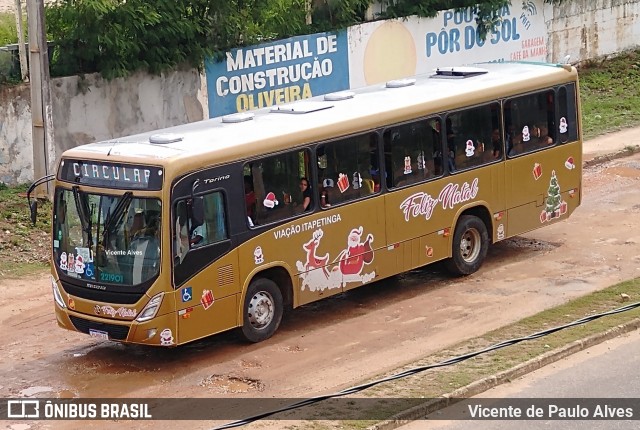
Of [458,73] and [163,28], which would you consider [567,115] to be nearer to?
[458,73]

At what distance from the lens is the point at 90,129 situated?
68.6 feet

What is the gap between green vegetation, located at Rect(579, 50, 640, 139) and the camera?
26500 millimetres

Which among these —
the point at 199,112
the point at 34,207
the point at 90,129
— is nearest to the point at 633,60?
the point at 199,112

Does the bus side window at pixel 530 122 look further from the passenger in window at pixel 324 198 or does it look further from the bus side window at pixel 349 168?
the passenger in window at pixel 324 198

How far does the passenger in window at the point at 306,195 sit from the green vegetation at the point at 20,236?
5.01 meters

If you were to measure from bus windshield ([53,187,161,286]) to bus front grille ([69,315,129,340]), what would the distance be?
0.47m

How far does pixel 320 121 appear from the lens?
1496 cm

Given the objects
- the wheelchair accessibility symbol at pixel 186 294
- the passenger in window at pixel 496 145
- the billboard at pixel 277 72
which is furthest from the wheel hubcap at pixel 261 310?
the billboard at pixel 277 72

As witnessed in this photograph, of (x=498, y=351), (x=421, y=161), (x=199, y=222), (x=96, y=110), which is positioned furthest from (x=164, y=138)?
(x=96, y=110)

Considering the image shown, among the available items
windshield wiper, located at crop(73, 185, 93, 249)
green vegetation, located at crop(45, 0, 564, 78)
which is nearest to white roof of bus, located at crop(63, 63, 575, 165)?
windshield wiper, located at crop(73, 185, 93, 249)

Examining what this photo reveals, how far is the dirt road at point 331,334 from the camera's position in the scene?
1315 cm

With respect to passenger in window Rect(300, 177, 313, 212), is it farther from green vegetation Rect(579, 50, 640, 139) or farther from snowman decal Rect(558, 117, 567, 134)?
green vegetation Rect(579, 50, 640, 139)

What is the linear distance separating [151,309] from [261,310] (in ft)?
5.36

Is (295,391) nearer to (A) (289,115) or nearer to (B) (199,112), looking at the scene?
(A) (289,115)
